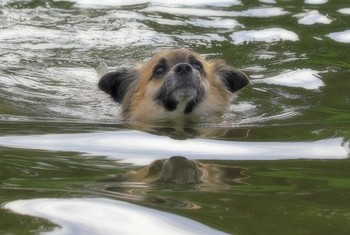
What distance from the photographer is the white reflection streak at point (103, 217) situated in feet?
8.96

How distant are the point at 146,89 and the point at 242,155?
3402 mm

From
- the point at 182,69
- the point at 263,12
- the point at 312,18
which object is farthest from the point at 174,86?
the point at 263,12

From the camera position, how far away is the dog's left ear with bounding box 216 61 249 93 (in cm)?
764

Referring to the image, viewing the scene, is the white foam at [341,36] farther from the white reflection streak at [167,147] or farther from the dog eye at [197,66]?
the white reflection streak at [167,147]

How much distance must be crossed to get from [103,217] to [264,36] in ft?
22.3

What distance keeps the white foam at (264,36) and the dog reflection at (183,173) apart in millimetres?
5555

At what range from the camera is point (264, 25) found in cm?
996

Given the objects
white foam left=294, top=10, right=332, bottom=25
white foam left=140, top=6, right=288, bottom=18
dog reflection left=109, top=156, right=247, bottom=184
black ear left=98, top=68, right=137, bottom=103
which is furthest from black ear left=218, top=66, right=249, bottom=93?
dog reflection left=109, top=156, right=247, bottom=184

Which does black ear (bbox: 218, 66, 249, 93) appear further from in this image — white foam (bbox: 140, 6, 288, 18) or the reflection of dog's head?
white foam (bbox: 140, 6, 288, 18)

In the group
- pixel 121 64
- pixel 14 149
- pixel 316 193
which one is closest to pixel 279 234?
pixel 316 193

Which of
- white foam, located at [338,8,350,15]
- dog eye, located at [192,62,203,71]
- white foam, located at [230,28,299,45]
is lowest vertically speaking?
dog eye, located at [192,62,203,71]

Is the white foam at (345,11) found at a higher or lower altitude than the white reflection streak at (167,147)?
higher

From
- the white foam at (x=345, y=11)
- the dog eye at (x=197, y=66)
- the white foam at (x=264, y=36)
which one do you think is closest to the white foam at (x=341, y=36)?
the white foam at (x=264, y=36)

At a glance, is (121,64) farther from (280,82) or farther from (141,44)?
(280,82)
